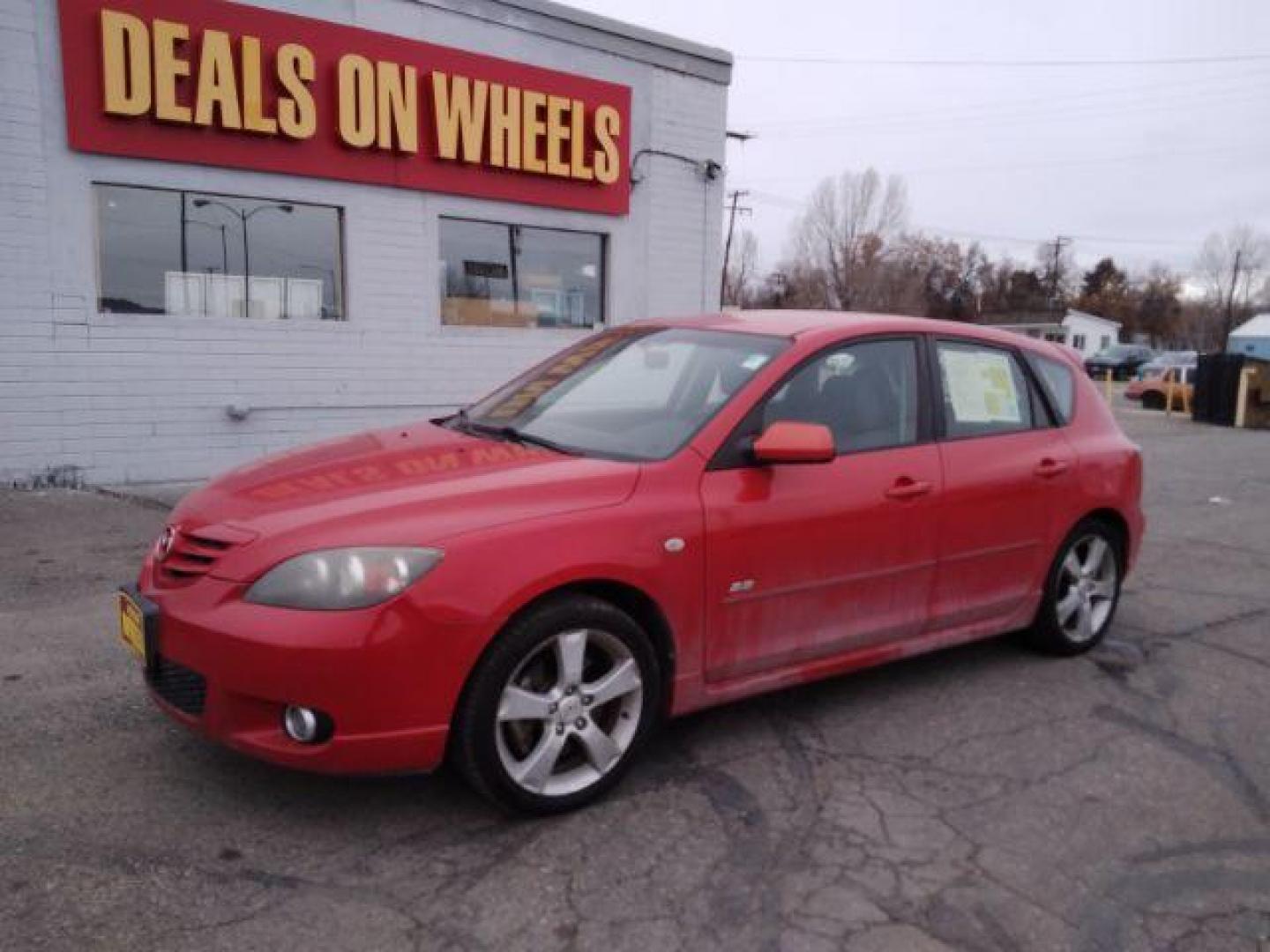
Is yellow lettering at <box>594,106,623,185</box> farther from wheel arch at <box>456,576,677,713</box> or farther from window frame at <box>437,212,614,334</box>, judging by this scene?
wheel arch at <box>456,576,677,713</box>

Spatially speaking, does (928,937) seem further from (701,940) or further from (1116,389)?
(1116,389)

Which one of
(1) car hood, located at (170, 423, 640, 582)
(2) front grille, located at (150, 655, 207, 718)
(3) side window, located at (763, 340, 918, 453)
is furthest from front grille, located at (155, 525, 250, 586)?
(3) side window, located at (763, 340, 918, 453)

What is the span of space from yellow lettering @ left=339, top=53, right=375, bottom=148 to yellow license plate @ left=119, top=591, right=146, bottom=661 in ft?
22.3

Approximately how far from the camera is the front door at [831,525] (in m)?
3.31

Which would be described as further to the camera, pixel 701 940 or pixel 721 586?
pixel 721 586

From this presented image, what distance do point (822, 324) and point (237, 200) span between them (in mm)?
6766

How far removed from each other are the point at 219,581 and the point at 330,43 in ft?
24.6

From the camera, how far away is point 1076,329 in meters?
75.9

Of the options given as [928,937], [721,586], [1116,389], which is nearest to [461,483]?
[721,586]

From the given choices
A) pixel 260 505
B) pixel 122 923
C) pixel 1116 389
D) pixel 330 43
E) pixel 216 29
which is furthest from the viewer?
pixel 1116 389

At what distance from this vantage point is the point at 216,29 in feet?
26.8

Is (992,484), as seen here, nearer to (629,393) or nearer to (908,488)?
(908,488)

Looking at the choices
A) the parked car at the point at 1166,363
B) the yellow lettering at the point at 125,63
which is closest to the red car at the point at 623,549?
the yellow lettering at the point at 125,63

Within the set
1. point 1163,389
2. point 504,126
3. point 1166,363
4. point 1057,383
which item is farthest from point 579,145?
point 1166,363
